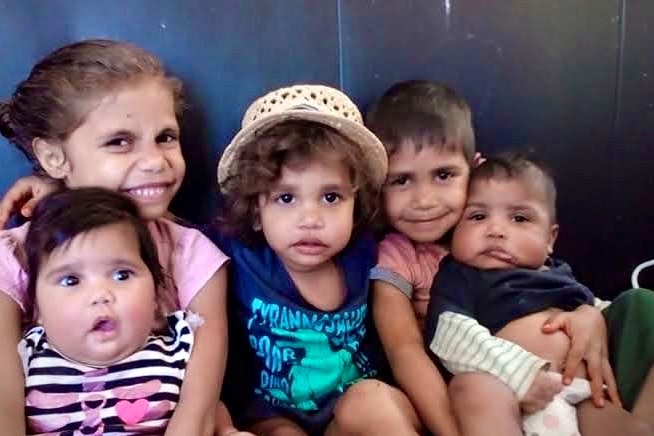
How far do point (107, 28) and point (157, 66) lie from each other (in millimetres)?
184

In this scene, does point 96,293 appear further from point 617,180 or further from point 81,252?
point 617,180

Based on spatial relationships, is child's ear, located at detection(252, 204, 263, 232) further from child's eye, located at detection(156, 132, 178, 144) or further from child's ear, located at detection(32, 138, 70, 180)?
child's ear, located at detection(32, 138, 70, 180)

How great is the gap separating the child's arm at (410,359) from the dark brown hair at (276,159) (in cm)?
17

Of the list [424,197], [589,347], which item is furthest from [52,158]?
[589,347]

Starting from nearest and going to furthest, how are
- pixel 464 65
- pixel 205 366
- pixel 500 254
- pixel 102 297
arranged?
pixel 102 297
pixel 205 366
pixel 500 254
pixel 464 65

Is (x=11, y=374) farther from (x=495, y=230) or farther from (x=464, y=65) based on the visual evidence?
(x=464, y=65)

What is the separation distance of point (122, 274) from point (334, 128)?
364 millimetres

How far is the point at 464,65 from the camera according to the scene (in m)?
1.54

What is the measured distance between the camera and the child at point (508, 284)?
1.19 meters

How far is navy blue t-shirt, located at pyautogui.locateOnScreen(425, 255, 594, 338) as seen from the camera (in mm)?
1252

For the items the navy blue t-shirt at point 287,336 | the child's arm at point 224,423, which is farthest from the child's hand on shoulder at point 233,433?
the navy blue t-shirt at point 287,336

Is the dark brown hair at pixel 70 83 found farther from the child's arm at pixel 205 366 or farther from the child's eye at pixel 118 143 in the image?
the child's arm at pixel 205 366

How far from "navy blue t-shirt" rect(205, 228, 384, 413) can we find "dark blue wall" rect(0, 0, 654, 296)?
23 centimetres

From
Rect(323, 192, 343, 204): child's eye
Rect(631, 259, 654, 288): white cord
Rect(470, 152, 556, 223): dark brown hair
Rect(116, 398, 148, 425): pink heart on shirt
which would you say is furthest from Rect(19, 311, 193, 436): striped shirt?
Rect(631, 259, 654, 288): white cord
